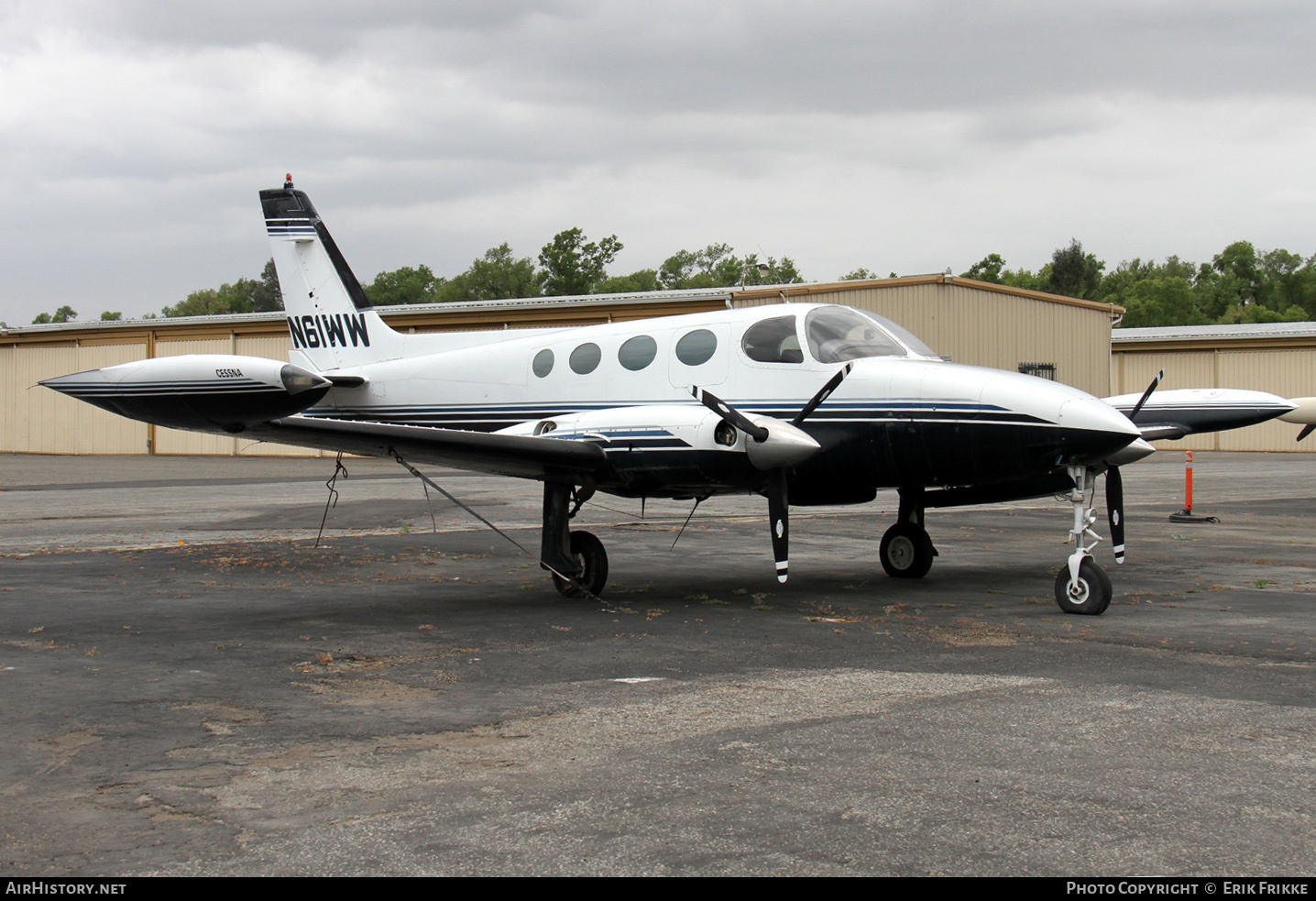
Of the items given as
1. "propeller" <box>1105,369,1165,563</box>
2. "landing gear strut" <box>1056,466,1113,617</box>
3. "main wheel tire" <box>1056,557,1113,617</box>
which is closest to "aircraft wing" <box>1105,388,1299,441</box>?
"propeller" <box>1105,369,1165,563</box>

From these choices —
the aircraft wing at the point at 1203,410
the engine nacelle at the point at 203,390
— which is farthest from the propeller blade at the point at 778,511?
the aircraft wing at the point at 1203,410

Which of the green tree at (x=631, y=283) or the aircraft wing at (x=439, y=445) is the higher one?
the green tree at (x=631, y=283)

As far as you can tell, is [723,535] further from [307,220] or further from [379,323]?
[307,220]

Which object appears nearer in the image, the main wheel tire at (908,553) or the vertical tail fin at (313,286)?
the main wheel tire at (908,553)

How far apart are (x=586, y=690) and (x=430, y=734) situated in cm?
129

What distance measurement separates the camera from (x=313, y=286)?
600 inches

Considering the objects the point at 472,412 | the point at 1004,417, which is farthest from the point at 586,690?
the point at 472,412

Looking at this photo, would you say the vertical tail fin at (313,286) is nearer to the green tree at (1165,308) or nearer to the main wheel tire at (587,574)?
the main wheel tire at (587,574)

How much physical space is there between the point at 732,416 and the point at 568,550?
2.25 m

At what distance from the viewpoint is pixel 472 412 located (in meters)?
12.8

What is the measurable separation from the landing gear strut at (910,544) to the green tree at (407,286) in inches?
3850

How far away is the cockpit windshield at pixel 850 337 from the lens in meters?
10.7

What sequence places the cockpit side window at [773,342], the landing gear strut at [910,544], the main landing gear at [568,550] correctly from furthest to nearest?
the landing gear strut at [910,544]
the cockpit side window at [773,342]
the main landing gear at [568,550]

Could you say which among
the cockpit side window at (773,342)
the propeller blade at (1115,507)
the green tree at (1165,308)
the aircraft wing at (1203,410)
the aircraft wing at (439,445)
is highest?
the green tree at (1165,308)
